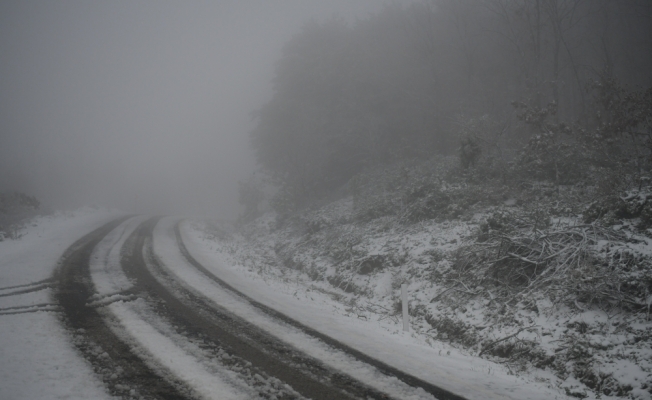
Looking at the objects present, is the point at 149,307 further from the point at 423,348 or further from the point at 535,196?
the point at 535,196

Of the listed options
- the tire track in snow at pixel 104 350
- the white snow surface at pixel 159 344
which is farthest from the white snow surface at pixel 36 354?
the white snow surface at pixel 159 344

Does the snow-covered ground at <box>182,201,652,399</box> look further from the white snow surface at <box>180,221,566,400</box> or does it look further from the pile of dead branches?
the pile of dead branches

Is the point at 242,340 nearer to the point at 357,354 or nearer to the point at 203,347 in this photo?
the point at 203,347

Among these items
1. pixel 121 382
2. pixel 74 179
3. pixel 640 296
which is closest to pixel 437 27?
pixel 640 296

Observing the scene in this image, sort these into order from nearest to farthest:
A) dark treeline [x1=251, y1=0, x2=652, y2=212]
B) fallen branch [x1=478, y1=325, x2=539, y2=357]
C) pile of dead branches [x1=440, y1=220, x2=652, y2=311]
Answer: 1. pile of dead branches [x1=440, y1=220, x2=652, y2=311]
2. fallen branch [x1=478, y1=325, x2=539, y2=357]
3. dark treeline [x1=251, y1=0, x2=652, y2=212]

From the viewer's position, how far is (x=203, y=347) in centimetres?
450

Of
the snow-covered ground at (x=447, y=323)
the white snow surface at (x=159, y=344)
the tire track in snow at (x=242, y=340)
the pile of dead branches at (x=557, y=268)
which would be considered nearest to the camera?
the white snow surface at (x=159, y=344)

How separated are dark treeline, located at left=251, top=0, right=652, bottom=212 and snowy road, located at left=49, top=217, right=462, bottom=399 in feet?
50.7

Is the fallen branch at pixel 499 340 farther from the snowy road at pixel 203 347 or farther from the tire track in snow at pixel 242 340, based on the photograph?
the tire track in snow at pixel 242 340

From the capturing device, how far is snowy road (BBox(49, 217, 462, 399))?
361 centimetres

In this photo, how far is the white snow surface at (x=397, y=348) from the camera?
4023 millimetres

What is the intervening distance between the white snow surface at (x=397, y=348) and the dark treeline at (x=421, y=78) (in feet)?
45.9

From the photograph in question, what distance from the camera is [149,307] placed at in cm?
594

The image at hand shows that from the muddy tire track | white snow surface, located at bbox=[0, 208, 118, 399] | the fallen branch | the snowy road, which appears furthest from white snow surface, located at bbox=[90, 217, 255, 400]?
the fallen branch
